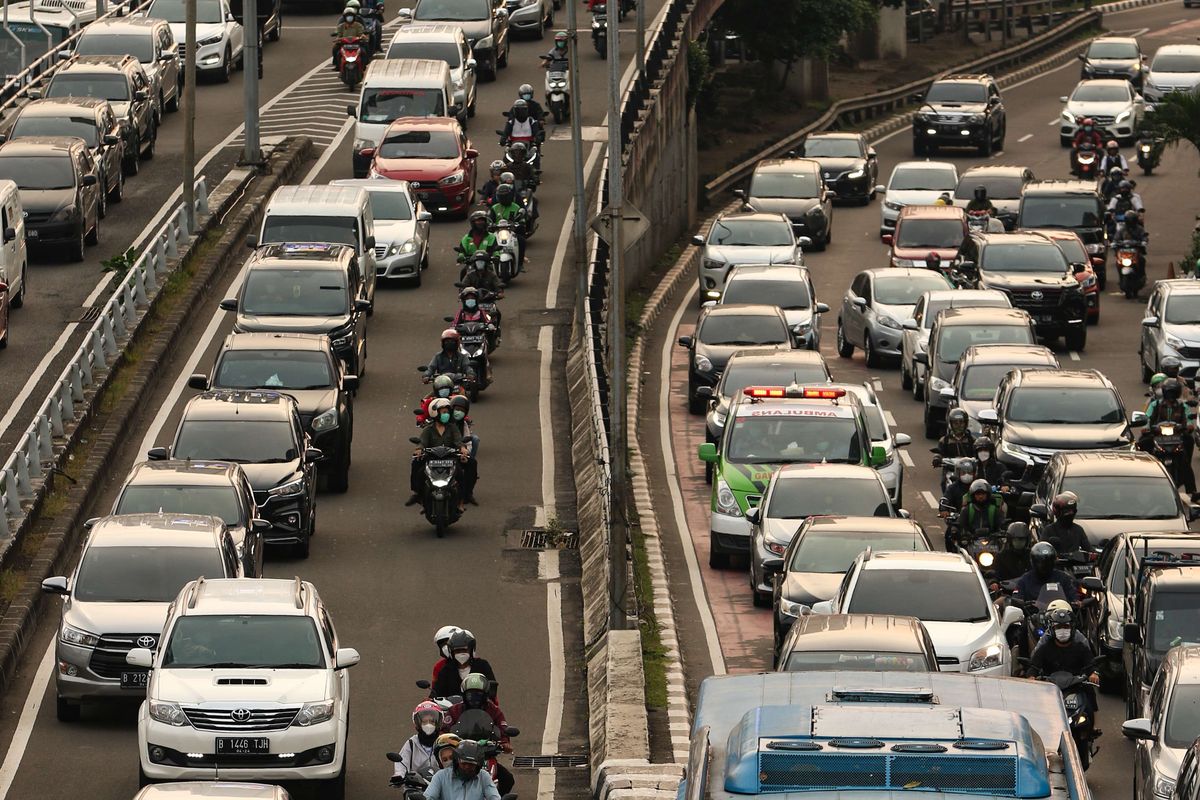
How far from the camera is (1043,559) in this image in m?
21.7

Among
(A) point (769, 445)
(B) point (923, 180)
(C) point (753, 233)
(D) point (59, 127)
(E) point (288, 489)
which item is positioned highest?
(D) point (59, 127)

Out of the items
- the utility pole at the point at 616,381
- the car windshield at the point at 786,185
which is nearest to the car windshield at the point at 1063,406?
the utility pole at the point at 616,381

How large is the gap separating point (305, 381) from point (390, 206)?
1121cm

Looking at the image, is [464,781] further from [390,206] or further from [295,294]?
[390,206]

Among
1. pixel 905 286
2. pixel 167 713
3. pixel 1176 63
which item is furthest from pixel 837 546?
pixel 1176 63

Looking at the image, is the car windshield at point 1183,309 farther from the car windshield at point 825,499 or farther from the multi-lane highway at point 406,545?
the car windshield at point 825,499

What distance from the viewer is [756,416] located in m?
29.2

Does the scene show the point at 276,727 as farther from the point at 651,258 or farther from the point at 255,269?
the point at 651,258

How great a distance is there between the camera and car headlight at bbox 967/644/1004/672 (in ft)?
69.2

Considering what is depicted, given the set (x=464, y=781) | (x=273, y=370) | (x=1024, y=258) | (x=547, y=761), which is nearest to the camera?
(x=464, y=781)

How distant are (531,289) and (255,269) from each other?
7.93 m

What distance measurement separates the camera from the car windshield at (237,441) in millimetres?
27156

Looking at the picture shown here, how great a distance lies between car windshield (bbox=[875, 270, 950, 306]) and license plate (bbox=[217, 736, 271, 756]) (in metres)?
22.9

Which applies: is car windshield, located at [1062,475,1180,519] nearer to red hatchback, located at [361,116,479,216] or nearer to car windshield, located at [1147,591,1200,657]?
car windshield, located at [1147,591,1200,657]
